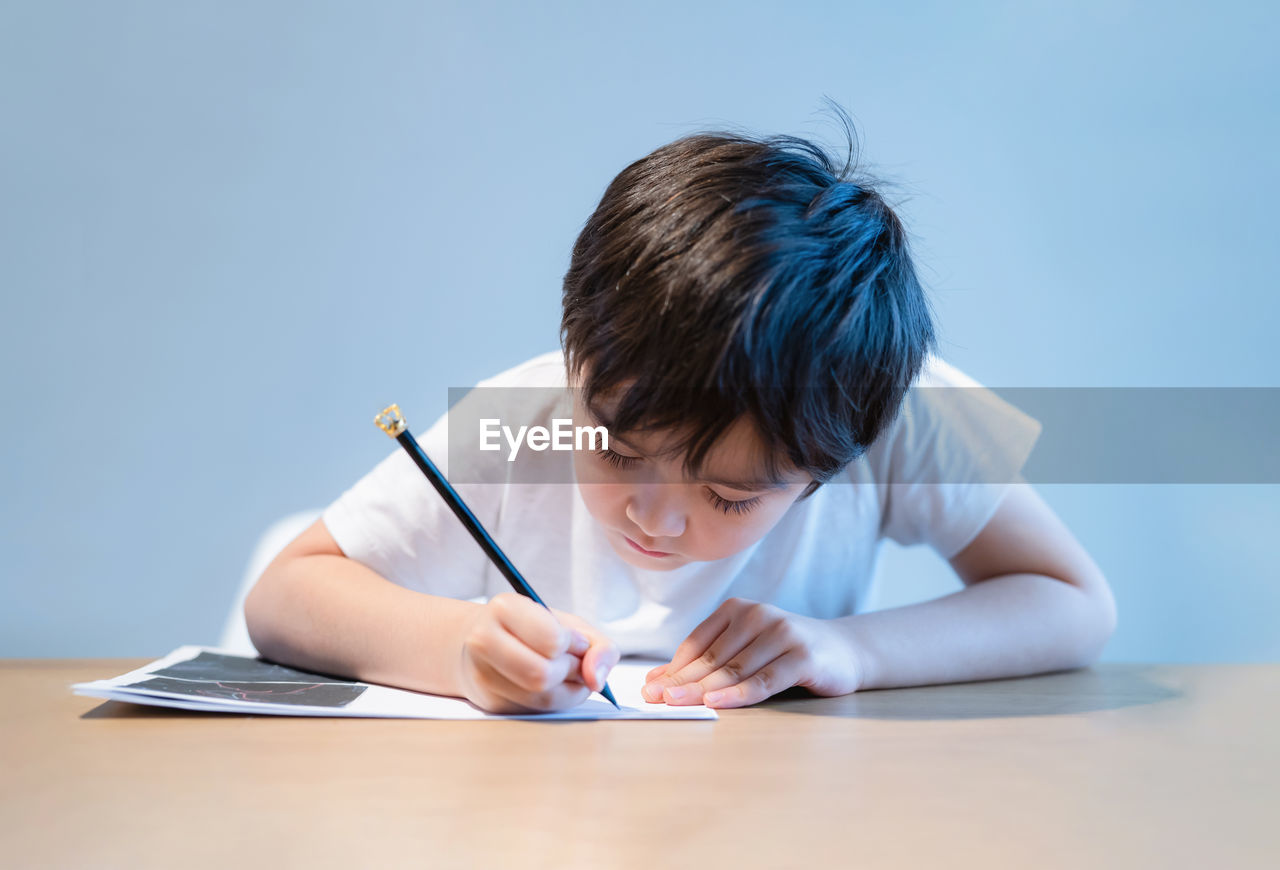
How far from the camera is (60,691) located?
1.90 ft

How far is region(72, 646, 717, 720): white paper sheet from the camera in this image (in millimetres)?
521

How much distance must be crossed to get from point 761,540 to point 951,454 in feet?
0.61

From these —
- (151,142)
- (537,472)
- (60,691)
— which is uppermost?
(151,142)

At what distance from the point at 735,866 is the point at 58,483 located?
3.81 ft

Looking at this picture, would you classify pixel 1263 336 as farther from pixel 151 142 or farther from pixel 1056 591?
pixel 151 142

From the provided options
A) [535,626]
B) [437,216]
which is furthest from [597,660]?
[437,216]

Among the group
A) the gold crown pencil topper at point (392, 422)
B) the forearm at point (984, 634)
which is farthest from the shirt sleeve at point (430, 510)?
the forearm at point (984, 634)

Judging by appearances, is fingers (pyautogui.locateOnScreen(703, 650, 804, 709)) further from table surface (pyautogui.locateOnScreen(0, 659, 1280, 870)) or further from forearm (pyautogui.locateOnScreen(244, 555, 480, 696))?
forearm (pyautogui.locateOnScreen(244, 555, 480, 696))

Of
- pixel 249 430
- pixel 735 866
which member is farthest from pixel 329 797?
pixel 249 430

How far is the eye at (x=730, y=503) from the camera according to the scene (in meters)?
0.57

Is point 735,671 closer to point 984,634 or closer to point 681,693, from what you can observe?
point 681,693

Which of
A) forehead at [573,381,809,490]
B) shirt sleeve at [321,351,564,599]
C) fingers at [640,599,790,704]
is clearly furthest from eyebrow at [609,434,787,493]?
shirt sleeve at [321,351,564,599]

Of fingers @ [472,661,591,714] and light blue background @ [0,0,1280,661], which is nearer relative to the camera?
fingers @ [472,661,591,714]

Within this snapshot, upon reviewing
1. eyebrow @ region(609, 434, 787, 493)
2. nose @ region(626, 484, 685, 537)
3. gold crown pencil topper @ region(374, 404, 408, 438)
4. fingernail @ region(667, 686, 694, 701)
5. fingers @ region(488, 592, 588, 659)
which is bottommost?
fingernail @ region(667, 686, 694, 701)
